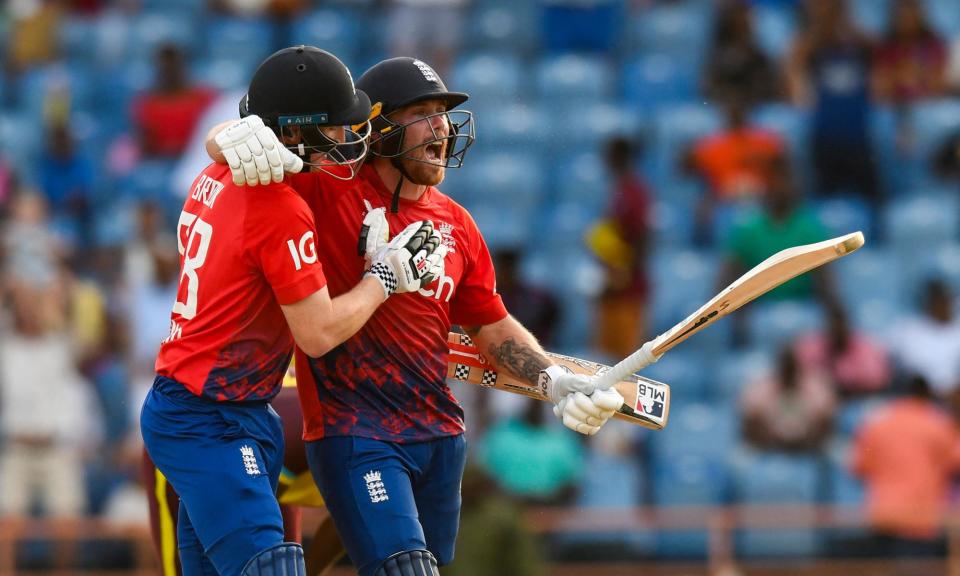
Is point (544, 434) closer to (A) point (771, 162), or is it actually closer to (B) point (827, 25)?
(A) point (771, 162)

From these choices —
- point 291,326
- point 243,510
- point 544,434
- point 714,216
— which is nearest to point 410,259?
point 291,326

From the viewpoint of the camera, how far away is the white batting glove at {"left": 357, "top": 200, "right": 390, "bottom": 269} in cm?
634

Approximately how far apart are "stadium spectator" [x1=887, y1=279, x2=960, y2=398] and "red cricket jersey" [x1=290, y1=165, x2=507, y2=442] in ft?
19.5

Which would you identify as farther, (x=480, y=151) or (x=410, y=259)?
(x=480, y=151)

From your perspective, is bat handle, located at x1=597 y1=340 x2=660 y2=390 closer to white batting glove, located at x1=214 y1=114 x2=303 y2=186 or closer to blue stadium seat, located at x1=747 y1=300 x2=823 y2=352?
white batting glove, located at x1=214 y1=114 x2=303 y2=186

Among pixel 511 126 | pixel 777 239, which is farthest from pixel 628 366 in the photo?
pixel 511 126

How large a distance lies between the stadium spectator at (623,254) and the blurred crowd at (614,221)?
0.06 feet

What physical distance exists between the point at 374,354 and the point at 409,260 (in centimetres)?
45

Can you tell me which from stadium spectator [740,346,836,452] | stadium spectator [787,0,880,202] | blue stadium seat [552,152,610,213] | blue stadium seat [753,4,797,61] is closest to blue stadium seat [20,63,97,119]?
blue stadium seat [552,152,610,213]

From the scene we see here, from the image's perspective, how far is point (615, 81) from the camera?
1436 centimetres

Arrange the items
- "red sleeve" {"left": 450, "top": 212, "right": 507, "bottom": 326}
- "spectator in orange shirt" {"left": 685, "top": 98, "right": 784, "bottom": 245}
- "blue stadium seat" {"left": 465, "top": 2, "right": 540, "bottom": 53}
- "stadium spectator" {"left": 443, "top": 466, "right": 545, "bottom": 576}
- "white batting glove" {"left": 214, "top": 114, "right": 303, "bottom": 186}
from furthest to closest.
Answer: "blue stadium seat" {"left": 465, "top": 2, "right": 540, "bottom": 53} < "spectator in orange shirt" {"left": 685, "top": 98, "right": 784, "bottom": 245} < "stadium spectator" {"left": 443, "top": 466, "right": 545, "bottom": 576} < "red sleeve" {"left": 450, "top": 212, "right": 507, "bottom": 326} < "white batting glove" {"left": 214, "top": 114, "right": 303, "bottom": 186}

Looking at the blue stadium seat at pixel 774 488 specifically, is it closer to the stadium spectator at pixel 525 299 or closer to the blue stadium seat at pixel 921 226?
the stadium spectator at pixel 525 299

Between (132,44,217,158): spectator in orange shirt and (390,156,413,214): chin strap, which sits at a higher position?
(132,44,217,158): spectator in orange shirt

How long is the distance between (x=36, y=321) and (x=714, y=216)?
5.11 m
